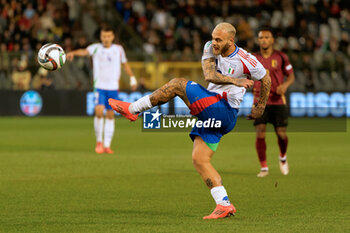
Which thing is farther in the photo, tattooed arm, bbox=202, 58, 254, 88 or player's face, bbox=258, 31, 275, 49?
player's face, bbox=258, 31, 275, 49

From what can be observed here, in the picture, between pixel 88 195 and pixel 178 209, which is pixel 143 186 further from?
pixel 178 209

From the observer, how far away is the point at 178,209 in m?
8.38

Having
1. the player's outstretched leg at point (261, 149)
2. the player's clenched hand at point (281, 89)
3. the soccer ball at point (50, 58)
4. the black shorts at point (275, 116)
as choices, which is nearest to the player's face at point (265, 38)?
the player's clenched hand at point (281, 89)

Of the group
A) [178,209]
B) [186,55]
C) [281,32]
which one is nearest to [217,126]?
[178,209]

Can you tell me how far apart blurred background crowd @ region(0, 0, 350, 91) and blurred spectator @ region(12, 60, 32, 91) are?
4cm

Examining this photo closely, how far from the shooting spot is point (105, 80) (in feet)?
50.6

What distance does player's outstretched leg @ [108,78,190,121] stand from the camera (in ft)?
24.9

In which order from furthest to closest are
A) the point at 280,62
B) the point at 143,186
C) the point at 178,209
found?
1. the point at 280,62
2. the point at 143,186
3. the point at 178,209

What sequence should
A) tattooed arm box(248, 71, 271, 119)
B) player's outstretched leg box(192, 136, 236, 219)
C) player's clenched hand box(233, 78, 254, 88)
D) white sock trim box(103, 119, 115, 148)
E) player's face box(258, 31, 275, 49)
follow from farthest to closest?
white sock trim box(103, 119, 115, 148) → player's face box(258, 31, 275, 49) → tattooed arm box(248, 71, 271, 119) → player's outstretched leg box(192, 136, 236, 219) → player's clenched hand box(233, 78, 254, 88)

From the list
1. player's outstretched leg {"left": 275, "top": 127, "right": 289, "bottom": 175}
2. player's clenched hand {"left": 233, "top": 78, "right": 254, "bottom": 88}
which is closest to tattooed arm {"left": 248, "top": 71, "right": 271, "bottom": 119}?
player's clenched hand {"left": 233, "top": 78, "right": 254, "bottom": 88}

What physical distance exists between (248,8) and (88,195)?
22.8m

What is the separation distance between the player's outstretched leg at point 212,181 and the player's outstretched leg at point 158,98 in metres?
0.52

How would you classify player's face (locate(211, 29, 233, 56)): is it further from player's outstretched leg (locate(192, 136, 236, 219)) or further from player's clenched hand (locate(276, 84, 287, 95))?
player's clenched hand (locate(276, 84, 287, 95))

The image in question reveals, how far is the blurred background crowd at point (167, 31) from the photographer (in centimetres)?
2655
